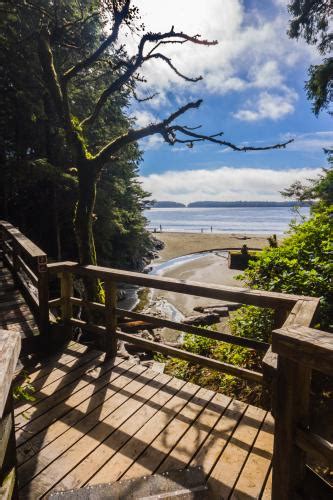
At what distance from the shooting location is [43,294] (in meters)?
4.59

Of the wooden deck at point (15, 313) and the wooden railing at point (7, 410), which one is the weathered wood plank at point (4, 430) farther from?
the wooden deck at point (15, 313)

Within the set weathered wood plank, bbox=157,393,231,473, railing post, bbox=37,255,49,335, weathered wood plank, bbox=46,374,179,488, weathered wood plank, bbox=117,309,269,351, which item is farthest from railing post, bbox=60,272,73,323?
weathered wood plank, bbox=157,393,231,473

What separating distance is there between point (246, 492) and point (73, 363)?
2755mm

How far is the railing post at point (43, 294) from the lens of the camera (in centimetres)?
448

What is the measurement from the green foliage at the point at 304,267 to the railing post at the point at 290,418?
2.43 meters

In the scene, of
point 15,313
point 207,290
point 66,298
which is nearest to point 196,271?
point 15,313

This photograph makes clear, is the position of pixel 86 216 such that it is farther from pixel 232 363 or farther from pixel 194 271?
pixel 194 271

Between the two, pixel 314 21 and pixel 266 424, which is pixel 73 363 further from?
pixel 314 21

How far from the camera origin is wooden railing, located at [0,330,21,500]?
1.34m

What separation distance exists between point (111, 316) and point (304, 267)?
3.12 m

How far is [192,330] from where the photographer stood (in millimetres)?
3580

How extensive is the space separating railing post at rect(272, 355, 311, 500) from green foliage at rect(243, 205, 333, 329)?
7.99 feet

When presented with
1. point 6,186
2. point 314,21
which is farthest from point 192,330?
point 314,21

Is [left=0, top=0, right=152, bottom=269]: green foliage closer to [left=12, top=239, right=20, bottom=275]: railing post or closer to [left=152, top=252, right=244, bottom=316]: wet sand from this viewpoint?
[left=152, top=252, right=244, bottom=316]: wet sand
